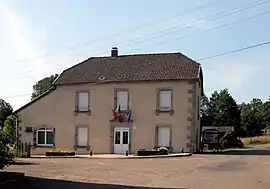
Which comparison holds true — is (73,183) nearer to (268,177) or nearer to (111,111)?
(268,177)

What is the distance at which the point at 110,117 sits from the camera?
39.9 metres

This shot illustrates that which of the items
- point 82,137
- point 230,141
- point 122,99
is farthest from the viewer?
point 230,141

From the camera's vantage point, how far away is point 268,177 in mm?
17547

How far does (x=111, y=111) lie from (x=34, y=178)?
24414 mm

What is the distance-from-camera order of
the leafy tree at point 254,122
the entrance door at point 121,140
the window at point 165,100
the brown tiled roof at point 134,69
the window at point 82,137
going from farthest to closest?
the leafy tree at point 254,122 → the window at point 82,137 → the entrance door at point 121,140 → the brown tiled roof at point 134,69 → the window at point 165,100

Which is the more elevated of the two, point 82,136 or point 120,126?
point 120,126

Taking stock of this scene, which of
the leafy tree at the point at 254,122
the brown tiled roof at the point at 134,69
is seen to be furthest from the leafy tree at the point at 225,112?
the brown tiled roof at the point at 134,69

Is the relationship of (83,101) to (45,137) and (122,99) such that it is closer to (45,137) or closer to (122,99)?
(122,99)

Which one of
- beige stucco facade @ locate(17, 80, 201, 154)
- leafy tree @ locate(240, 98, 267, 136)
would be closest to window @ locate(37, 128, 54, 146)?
beige stucco facade @ locate(17, 80, 201, 154)

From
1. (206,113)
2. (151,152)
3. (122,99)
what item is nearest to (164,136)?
(151,152)

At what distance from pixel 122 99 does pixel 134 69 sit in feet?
9.53

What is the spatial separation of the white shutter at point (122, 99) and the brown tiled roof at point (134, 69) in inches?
43.0

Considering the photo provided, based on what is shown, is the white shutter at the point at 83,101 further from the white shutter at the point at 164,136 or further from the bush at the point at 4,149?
the bush at the point at 4,149

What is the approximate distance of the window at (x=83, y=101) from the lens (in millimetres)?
40856
